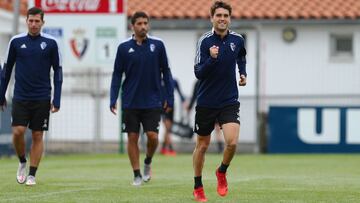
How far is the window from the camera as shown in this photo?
34.9 m

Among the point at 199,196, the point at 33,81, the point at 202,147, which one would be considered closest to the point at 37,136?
the point at 33,81

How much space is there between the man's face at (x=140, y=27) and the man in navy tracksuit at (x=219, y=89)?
2.62 metres

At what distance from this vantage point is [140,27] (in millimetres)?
16016

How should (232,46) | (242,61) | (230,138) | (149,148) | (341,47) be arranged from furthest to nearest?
(341,47) < (149,148) < (242,61) < (232,46) < (230,138)

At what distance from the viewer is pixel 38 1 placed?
26672 mm

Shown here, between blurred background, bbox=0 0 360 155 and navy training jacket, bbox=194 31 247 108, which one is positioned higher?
navy training jacket, bbox=194 31 247 108

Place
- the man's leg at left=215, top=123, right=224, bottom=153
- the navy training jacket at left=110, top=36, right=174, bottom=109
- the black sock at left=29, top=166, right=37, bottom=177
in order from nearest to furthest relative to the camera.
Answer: the black sock at left=29, top=166, right=37, bottom=177, the navy training jacket at left=110, top=36, right=174, bottom=109, the man's leg at left=215, top=123, right=224, bottom=153

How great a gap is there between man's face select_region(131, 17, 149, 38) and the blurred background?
1049 cm

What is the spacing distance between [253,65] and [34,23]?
64.0ft

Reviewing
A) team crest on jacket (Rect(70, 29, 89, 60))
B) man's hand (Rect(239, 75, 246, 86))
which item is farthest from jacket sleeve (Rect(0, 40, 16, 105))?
team crest on jacket (Rect(70, 29, 89, 60))

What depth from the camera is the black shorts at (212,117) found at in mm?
13453

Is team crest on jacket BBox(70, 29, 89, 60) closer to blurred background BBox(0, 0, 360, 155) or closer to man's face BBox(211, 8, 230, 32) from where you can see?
blurred background BBox(0, 0, 360, 155)

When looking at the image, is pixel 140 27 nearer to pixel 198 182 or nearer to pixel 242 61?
pixel 242 61

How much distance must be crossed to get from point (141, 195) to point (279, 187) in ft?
7.59
